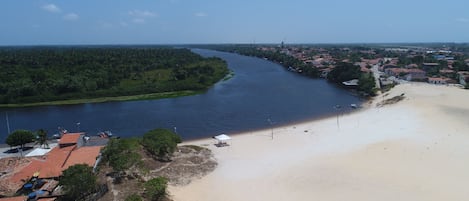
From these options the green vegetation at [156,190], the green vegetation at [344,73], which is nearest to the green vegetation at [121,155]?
the green vegetation at [156,190]

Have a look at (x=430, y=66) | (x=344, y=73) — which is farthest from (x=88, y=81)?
(x=430, y=66)

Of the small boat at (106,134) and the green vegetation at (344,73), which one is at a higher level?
the green vegetation at (344,73)

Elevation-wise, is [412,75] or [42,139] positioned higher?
[412,75]

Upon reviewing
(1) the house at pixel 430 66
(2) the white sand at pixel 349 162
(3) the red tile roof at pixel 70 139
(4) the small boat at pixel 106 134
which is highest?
(1) the house at pixel 430 66

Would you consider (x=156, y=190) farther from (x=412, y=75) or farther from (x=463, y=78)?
(x=463, y=78)

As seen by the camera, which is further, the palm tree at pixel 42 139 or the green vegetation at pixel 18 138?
the palm tree at pixel 42 139

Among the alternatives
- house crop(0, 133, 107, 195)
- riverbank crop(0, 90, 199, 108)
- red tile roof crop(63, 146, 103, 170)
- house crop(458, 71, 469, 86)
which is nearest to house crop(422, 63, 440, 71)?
→ house crop(458, 71, 469, 86)

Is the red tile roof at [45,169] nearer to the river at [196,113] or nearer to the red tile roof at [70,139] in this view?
the red tile roof at [70,139]
